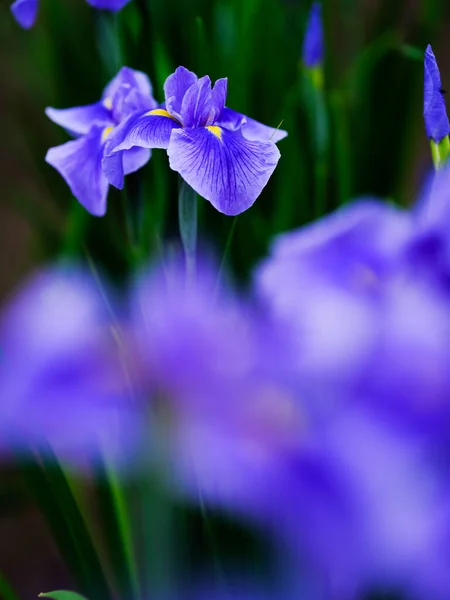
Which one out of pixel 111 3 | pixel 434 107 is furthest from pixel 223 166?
pixel 111 3

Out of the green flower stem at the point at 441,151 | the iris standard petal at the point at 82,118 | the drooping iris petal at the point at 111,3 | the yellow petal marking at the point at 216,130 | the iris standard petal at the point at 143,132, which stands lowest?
the green flower stem at the point at 441,151

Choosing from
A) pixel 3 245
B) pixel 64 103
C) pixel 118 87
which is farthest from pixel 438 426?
pixel 3 245

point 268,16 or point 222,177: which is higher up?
point 268,16

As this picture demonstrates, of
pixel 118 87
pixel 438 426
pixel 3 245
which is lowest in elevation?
pixel 3 245

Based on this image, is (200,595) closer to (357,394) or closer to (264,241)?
(357,394)

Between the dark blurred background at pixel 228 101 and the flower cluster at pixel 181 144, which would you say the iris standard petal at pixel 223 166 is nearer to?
the flower cluster at pixel 181 144

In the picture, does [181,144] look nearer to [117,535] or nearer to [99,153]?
[99,153]

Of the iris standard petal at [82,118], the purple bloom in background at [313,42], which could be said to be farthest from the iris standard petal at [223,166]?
the purple bloom in background at [313,42]
